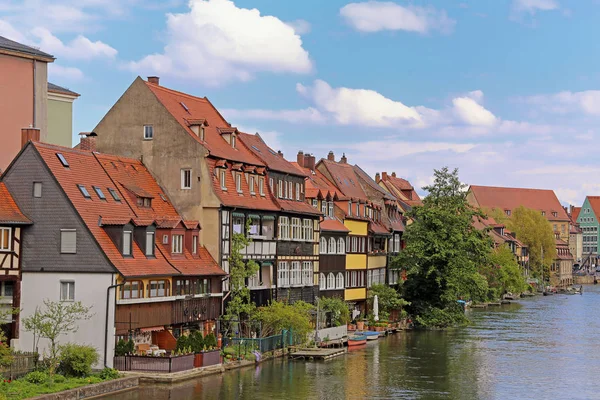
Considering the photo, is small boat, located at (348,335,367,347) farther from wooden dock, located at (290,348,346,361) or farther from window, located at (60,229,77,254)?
window, located at (60,229,77,254)

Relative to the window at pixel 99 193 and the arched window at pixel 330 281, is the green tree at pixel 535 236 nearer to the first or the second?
the arched window at pixel 330 281

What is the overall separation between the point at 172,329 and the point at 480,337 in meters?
32.2

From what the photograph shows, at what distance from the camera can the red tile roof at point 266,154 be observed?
63281 mm

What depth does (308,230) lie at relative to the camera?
221 feet

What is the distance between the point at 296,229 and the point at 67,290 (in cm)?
2250

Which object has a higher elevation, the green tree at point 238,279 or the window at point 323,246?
the window at point 323,246

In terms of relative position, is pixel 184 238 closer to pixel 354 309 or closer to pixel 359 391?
pixel 359 391

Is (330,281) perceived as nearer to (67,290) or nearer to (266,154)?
(266,154)

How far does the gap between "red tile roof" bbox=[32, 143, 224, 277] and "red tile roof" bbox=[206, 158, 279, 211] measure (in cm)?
309

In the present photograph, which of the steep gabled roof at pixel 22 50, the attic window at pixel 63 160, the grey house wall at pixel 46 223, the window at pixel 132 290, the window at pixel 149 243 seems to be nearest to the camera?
the grey house wall at pixel 46 223

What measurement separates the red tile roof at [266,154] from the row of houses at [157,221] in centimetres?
19

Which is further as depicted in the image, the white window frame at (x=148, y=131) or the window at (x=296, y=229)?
the window at (x=296, y=229)

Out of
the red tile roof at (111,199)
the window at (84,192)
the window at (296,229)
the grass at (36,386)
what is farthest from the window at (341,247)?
the grass at (36,386)

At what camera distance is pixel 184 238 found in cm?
5250
